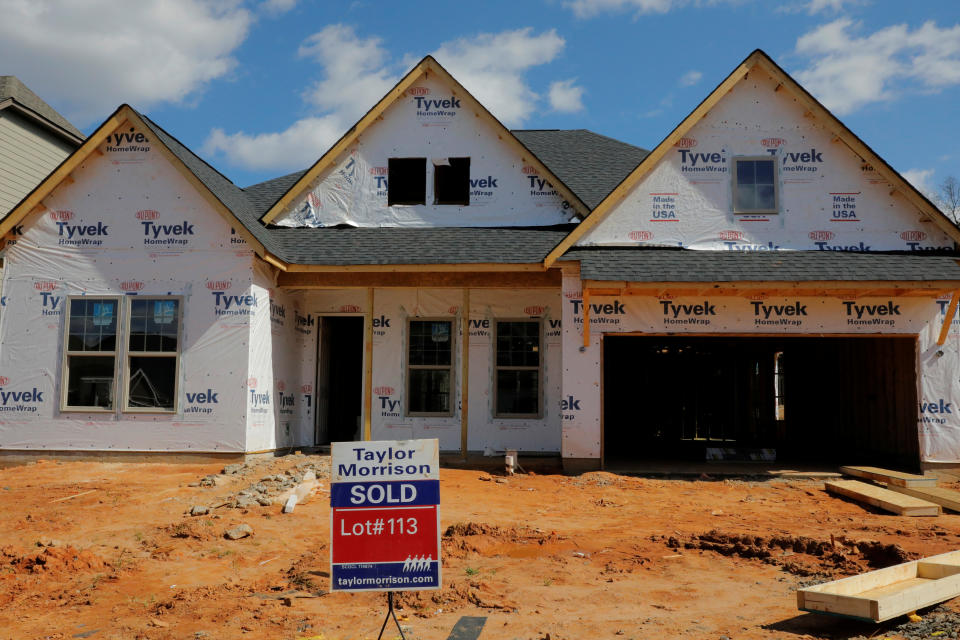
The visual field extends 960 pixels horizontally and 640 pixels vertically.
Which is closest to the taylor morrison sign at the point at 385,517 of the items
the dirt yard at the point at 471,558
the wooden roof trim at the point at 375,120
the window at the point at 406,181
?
the dirt yard at the point at 471,558

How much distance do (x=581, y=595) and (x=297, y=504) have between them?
4866mm

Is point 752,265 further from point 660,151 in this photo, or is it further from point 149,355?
point 149,355

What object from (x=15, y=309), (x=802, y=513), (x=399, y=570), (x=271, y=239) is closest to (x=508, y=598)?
(x=399, y=570)

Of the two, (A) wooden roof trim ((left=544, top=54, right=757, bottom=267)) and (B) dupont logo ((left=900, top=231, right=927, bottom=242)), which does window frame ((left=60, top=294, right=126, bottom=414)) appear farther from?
(B) dupont logo ((left=900, top=231, right=927, bottom=242))

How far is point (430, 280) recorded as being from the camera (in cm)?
1336

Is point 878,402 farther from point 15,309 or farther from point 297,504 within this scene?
point 15,309

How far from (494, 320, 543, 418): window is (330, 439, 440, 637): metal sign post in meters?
9.30

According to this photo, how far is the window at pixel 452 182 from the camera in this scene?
1478 centimetres

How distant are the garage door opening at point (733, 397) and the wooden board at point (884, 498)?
14.0 ft

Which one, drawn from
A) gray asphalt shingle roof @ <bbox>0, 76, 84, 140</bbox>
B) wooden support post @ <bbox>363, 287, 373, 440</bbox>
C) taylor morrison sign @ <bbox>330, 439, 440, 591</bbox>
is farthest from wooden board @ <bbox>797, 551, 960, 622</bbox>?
gray asphalt shingle roof @ <bbox>0, 76, 84, 140</bbox>

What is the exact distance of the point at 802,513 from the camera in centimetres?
988

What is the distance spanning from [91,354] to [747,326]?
36.9ft

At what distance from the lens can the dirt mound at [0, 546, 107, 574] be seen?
6.88 meters

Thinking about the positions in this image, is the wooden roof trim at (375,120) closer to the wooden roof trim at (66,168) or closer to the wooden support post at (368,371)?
the wooden support post at (368,371)
